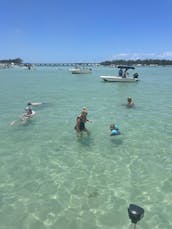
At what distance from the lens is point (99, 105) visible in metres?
22.5

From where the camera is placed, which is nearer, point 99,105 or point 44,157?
point 44,157

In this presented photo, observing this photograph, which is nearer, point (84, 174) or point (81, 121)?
point (84, 174)

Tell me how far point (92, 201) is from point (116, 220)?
101cm

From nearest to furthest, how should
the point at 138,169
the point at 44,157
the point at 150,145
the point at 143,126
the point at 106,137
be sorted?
the point at 138,169 < the point at 44,157 < the point at 150,145 < the point at 106,137 < the point at 143,126

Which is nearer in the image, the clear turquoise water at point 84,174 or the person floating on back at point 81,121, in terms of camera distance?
the clear turquoise water at point 84,174

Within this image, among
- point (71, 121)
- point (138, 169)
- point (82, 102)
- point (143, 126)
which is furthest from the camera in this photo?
point (82, 102)

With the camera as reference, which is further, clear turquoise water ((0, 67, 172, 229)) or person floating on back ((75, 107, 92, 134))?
person floating on back ((75, 107, 92, 134))

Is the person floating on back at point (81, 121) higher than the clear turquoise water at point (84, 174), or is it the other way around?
the person floating on back at point (81, 121)

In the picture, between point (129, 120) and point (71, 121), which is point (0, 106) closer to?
point (71, 121)

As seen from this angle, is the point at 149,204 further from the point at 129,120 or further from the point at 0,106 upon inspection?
the point at 0,106

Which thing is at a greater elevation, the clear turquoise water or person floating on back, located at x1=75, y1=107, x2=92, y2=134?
person floating on back, located at x1=75, y1=107, x2=92, y2=134

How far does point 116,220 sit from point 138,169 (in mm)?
3117

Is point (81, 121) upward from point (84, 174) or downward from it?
upward

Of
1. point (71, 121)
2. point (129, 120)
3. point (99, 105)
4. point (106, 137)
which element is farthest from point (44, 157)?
point (99, 105)
